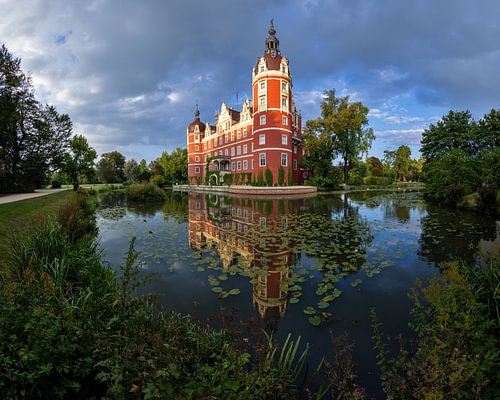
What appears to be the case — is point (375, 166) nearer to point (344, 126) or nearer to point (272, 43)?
point (344, 126)

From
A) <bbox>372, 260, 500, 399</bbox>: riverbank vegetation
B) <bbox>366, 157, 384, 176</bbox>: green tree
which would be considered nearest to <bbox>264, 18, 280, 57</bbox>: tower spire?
<bbox>372, 260, 500, 399</bbox>: riverbank vegetation

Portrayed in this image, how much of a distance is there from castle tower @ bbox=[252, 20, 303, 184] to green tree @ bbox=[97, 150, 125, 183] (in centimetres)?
5894

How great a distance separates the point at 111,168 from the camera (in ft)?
252

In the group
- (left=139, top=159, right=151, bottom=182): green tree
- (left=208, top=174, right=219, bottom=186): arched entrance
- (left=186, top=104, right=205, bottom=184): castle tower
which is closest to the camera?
(left=208, top=174, right=219, bottom=186): arched entrance

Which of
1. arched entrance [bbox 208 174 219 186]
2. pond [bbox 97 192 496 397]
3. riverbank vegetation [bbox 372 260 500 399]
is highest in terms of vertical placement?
arched entrance [bbox 208 174 219 186]

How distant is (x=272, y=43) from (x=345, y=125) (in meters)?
15.9

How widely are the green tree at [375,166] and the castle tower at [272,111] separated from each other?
4465cm

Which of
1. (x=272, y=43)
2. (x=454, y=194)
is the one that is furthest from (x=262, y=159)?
(x=454, y=194)

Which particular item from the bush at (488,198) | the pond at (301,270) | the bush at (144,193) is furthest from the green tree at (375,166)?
the pond at (301,270)

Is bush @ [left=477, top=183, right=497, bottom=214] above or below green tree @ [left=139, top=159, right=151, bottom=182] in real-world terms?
below

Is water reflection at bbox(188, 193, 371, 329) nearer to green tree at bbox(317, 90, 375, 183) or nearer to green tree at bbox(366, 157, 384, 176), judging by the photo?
green tree at bbox(317, 90, 375, 183)

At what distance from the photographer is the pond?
12.6 feet

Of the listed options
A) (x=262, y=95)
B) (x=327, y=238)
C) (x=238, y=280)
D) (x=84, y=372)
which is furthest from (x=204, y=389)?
(x=262, y=95)

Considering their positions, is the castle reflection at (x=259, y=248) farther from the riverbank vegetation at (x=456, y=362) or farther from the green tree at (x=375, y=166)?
the green tree at (x=375, y=166)
